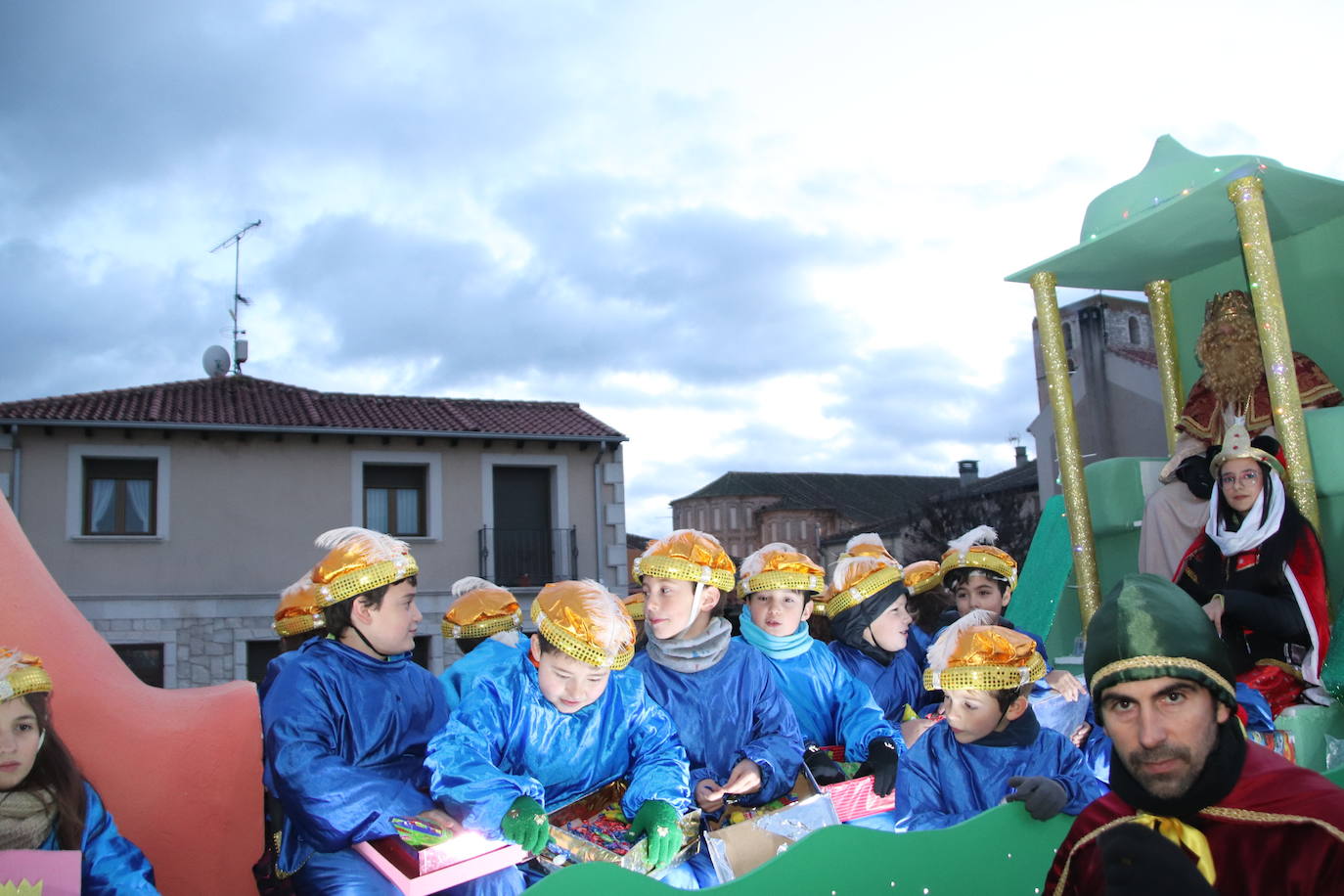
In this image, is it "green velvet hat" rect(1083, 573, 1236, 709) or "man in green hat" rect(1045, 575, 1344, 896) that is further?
"green velvet hat" rect(1083, 573, 1236, 709)

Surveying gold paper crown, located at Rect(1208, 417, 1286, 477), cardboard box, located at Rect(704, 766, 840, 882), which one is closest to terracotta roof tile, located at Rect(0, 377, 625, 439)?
gold paper crown, located at Rect(1208, 417, 1286, 477)

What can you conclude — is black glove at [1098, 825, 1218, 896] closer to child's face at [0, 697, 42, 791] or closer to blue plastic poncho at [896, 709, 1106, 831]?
blue plastic poncho at [896, 709, 1106, 831]

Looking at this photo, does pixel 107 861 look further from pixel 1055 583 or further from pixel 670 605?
pixel 1055 583

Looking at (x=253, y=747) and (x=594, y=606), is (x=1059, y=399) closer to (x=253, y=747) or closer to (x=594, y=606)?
(x=594, y=606)

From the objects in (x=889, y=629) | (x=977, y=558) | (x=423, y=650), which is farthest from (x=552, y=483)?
(x=889, y=629)

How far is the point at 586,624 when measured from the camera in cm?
302

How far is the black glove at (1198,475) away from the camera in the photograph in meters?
6.00

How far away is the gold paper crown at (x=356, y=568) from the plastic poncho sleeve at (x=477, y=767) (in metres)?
0.51

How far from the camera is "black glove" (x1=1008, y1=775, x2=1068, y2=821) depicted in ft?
10.3

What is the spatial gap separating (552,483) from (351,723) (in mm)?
15020

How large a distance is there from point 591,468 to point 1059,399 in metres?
12.5

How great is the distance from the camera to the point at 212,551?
51.6 ft

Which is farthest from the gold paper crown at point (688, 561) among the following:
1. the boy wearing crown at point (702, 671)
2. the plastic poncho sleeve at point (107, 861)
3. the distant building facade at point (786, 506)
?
the distant building facade at point (786, 506)

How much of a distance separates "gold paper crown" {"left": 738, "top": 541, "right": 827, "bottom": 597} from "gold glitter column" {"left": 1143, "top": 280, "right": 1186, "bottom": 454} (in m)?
4.23
